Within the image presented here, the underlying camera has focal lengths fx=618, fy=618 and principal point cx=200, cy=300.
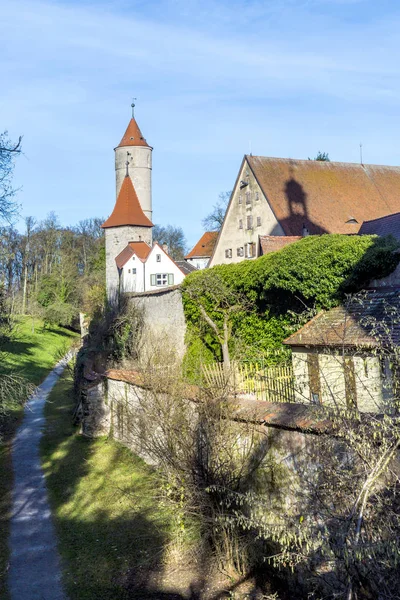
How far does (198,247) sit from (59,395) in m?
44.2

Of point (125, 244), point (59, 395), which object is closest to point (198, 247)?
point (125, 244)

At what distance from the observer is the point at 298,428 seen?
7.39 m

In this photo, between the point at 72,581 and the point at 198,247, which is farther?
the point at 198,247

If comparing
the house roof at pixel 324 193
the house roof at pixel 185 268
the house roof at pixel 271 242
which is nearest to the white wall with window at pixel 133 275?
the house roof at pixel 185 268

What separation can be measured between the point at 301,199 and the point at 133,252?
20364 millimetres

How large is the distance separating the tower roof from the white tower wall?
438 millimetres

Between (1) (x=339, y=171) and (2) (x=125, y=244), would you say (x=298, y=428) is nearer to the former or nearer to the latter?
(1) (x=339, y=171)

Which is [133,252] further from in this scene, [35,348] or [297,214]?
[297,214]

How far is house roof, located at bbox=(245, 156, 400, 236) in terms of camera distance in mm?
34875

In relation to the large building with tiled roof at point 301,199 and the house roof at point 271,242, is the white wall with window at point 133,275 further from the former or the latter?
the house roof at point 271,242

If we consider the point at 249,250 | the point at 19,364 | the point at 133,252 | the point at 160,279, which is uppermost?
the point at 133,252

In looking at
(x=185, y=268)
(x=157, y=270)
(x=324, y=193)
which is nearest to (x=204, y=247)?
(x=185, y=268)

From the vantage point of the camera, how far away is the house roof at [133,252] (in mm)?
52688

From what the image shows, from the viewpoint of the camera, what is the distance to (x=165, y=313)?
90.1ft
